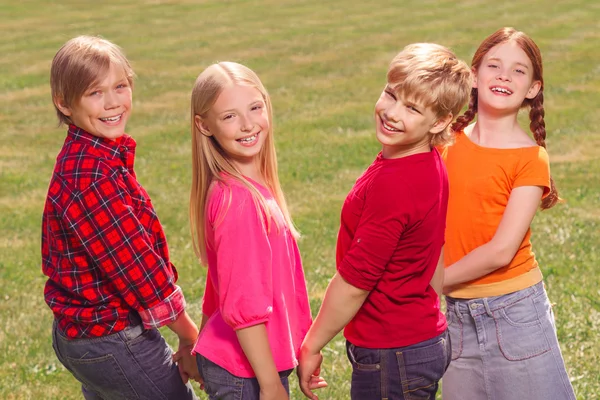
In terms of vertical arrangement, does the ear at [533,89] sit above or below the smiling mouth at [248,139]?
below

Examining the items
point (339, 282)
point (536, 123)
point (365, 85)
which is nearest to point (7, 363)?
point (339, 282)

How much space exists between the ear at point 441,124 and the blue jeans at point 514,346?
835mm

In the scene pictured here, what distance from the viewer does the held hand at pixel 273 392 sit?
315 centimetres

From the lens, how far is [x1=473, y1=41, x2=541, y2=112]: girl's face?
368cm

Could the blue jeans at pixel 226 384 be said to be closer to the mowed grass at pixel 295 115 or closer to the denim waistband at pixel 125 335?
the denim waistband at pixel 125 335

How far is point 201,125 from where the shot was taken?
3.31m

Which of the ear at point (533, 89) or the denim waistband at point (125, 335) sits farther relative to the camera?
the ear at point (533, 89)

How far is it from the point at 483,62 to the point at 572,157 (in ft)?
26.3

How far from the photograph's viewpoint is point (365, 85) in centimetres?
1652

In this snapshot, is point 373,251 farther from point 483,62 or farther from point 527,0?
point 527,0

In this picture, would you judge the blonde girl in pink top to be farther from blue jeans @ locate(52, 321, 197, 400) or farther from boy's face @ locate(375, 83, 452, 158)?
boy's face @ locate(375, 83, 452, 158)

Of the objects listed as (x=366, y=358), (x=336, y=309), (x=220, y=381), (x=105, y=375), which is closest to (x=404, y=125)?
(x=336, y=309)

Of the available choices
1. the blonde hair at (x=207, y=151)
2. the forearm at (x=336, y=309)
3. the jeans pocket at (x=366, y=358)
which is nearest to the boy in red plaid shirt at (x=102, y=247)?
the blonde hair at (x=207, y=151)

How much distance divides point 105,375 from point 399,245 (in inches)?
47.2
